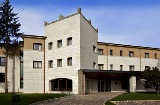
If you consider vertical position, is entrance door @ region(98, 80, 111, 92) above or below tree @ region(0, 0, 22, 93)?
below

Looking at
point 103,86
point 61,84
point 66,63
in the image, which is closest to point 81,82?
point 66,63

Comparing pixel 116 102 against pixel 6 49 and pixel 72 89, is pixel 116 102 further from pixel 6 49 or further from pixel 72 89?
pixel 6 49

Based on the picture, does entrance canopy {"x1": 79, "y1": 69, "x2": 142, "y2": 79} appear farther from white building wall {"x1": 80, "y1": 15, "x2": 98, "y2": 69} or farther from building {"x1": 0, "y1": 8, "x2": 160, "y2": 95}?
white building wall {"x1": 80, "y1": 15, "x2": 98, "y2": 69}

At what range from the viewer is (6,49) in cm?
3597

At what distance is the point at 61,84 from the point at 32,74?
16.7 ft

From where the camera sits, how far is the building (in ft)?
105

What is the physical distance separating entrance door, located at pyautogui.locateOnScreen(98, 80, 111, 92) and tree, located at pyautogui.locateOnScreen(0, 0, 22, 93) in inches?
609

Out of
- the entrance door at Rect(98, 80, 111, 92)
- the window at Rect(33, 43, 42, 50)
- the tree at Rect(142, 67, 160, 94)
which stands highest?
the window at Rect(33, 43, 42, 50)

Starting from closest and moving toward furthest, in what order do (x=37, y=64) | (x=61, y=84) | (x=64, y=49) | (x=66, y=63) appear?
(x=66, y=63), (x=64, y=49), (x=61, y=84), (x=37, y=64)

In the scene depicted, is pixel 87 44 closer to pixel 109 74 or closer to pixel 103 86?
pixel 109 74

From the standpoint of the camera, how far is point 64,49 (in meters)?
33.4

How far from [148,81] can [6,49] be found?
22.9 metres

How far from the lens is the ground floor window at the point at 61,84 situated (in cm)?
3241

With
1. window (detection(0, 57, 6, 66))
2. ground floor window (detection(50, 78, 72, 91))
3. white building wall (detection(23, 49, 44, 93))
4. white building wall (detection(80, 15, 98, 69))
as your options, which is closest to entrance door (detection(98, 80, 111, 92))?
white building wall (detection(80, 15, 98, 69))
